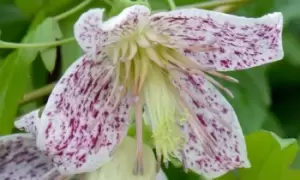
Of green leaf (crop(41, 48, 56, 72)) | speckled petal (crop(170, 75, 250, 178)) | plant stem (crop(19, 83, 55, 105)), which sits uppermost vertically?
green leaf (crop(41, 48, 56, 72))

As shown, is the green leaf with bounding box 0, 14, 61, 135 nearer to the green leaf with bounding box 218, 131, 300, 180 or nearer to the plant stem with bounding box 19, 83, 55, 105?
the plant stem with bounding box 19, 83, 55, 105

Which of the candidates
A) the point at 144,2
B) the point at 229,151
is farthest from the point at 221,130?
the point at 144,2

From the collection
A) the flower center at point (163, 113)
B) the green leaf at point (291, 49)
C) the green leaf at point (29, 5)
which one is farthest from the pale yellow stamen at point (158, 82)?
the green leaf at point (291, 49)

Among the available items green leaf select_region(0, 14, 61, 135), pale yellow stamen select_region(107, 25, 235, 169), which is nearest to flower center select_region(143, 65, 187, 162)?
pale yellow stamen select_region(107, 25, 235, 169)

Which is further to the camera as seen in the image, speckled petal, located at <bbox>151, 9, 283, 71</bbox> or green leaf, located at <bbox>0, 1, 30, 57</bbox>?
green leaf, located at <bbox>0, 1, 30, 57</bbox>

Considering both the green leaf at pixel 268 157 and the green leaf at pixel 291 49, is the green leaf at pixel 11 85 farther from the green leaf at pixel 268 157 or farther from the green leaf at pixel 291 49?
the green leaf at pixel 291 49

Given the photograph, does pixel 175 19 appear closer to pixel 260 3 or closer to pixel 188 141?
pixel 188 141
